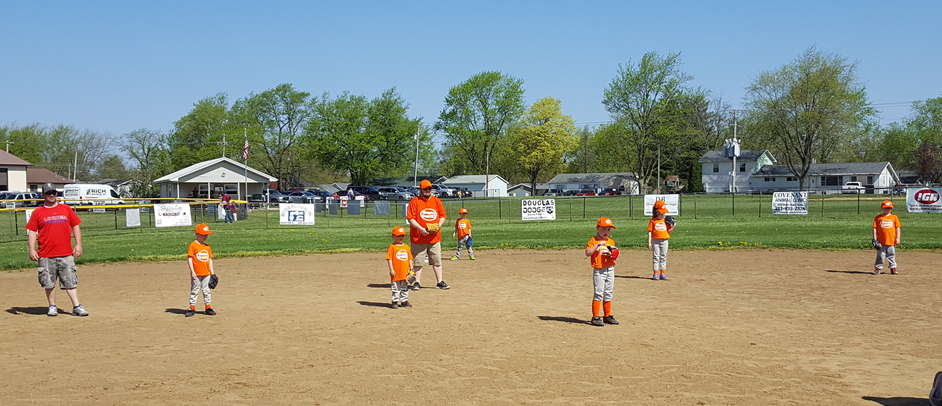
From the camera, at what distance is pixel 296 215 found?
34125 millimetres

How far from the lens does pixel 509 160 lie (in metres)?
102

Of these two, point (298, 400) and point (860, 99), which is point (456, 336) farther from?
point (860, 99)

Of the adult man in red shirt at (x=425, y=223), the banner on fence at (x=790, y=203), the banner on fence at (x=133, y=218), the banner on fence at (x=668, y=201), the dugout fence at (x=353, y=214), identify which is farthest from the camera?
the banner on fence at (x=790, y=203)

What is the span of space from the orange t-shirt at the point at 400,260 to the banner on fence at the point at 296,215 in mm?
23233

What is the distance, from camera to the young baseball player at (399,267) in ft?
37.8

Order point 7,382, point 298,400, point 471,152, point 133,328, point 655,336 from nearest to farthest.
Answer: point 298,400 → point 7,382 → point 655,336 → point 133,328 → point 471,152

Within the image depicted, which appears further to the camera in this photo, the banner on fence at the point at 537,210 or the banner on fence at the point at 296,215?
the banner on fence at the point at 537,210

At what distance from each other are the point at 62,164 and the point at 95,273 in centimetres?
11016

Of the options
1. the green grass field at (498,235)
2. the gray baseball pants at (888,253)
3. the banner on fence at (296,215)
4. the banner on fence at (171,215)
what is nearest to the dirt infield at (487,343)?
the gray baseball pants at (888,253)

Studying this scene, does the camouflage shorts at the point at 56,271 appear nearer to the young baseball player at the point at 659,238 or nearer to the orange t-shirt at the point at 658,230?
the young baseball player at the point at 659,238

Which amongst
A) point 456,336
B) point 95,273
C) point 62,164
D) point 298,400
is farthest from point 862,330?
point 62,164

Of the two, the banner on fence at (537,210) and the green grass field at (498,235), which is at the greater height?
the banner on fence at (537,210)

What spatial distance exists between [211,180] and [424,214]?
5581 cm

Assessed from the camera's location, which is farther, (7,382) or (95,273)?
(95,273)
